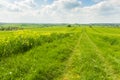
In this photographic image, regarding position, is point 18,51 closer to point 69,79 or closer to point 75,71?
point 75,71

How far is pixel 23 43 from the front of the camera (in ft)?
52.4

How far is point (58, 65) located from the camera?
1196 cm

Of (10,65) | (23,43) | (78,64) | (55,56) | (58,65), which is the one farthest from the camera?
(23,43)

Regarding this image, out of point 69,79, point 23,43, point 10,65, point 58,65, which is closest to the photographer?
point 69,79

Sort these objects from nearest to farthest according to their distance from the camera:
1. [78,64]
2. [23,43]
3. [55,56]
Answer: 1. [78,64]
2. [55,56]
3. [23,43]

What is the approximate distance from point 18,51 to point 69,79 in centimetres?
695

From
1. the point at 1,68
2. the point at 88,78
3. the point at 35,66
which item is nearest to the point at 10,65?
the point at 1,68

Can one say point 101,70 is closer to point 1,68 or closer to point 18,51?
point 1,68

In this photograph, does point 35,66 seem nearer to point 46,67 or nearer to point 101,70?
point 46,67

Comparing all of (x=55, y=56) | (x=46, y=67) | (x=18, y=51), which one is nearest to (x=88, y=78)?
(x=46, y=67)

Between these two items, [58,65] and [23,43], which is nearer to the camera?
[58,65]

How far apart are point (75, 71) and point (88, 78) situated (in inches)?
61.2

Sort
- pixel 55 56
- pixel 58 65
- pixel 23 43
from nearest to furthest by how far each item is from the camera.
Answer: pixel 58 65, pixel 55 56, pixel 23 43

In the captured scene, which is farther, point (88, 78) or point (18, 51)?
point (18, 51)
